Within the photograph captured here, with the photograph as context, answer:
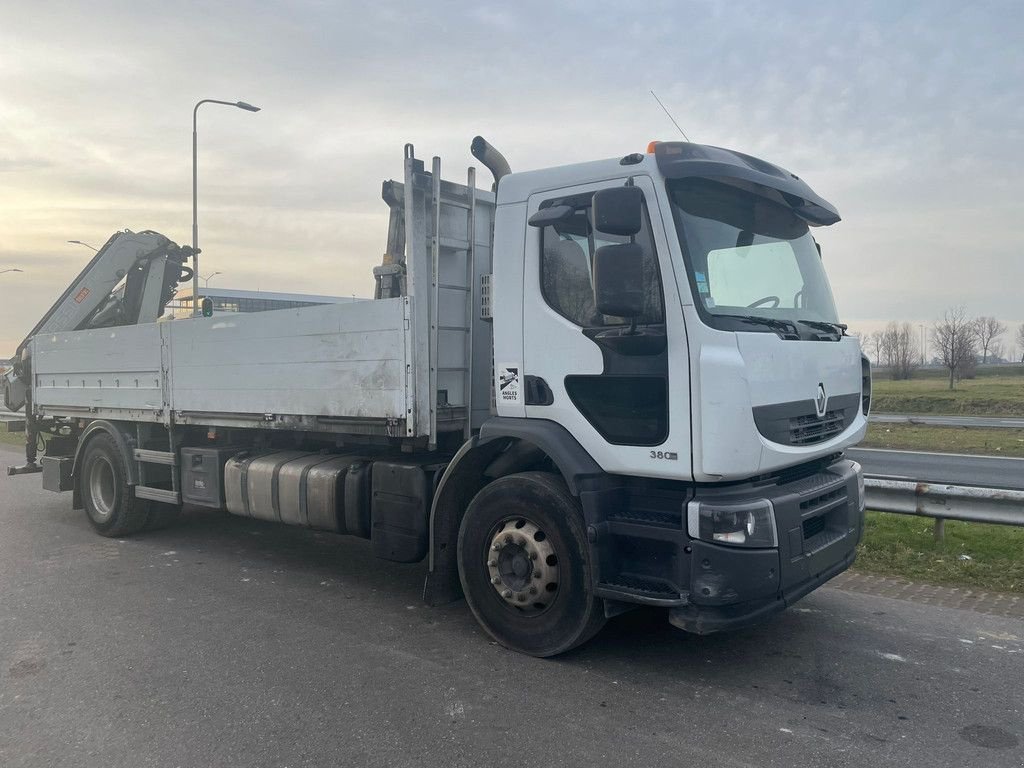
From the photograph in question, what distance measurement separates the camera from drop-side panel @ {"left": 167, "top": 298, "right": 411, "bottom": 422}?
17.5ft

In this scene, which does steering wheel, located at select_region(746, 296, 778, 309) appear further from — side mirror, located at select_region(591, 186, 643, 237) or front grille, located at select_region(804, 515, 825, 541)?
front grille, located at select_region(804, 515, 825, 541)

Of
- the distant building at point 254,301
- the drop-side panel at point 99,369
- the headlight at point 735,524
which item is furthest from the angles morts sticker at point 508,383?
the drop-side panel at point 99,369

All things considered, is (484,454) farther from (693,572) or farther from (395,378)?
(693,572)

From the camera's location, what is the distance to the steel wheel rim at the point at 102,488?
830 cm

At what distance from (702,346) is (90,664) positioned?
13.0 ft

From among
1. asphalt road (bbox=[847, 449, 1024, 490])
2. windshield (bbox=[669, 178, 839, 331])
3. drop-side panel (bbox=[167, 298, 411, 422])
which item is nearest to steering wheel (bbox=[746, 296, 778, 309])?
windshield (bbox=[669, 178, 839, 331])

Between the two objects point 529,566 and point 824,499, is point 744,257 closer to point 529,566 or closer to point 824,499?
point 824,499

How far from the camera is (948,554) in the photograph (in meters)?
6.68

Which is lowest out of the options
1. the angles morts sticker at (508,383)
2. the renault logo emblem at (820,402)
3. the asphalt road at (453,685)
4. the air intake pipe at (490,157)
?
the asphalt road at (453,685)

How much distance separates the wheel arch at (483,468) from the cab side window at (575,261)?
68cm

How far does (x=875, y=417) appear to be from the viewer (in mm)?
26719

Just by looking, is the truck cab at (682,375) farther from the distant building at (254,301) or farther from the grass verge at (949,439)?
the grass verge at (949,439)

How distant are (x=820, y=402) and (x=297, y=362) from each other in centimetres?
Answer: 377

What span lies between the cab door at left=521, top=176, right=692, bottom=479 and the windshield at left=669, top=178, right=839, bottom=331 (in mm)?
168
